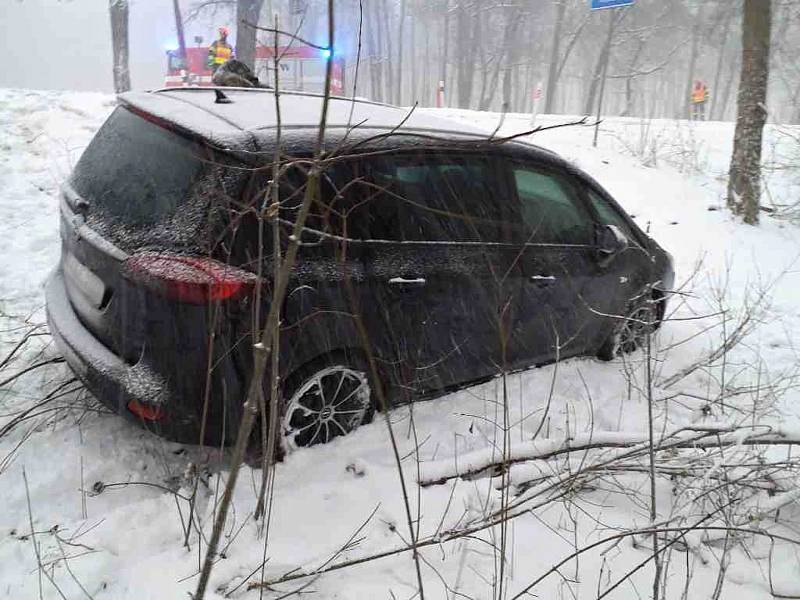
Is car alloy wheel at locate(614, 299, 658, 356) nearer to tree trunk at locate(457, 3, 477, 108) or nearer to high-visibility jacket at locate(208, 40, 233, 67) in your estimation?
high-visibility jacket at locate(208, 40, 233, 67)

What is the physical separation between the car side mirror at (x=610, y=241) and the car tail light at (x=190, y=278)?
245 centimetres

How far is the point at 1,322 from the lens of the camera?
395 centimetres

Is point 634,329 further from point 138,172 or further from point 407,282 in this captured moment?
point 138,172

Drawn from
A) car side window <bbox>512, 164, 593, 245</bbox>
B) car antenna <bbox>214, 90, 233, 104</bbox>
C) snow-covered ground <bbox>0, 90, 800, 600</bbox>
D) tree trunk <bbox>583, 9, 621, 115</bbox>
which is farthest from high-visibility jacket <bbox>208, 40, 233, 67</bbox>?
car side window <bbox>512, 164, 593, 245</bbox>

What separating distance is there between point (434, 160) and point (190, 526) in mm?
2052

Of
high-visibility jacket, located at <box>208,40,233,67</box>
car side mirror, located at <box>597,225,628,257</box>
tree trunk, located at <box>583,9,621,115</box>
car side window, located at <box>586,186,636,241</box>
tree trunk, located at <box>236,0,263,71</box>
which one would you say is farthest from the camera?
high-visibility jacket, located at <box>208,40,233,67</box>

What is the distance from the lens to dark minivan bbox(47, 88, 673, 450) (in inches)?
92.0

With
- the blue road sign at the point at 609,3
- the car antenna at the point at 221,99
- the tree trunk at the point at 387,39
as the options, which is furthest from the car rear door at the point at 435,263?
the tree trunk at the point at 387,39

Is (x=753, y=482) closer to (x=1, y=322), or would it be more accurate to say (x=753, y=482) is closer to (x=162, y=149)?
(x=162, y=149)

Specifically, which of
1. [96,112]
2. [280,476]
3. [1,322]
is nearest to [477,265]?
[280,476]

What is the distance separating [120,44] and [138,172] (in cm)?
1369

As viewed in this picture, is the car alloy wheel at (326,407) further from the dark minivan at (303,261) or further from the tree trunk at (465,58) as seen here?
the tree trunk at (465,58)

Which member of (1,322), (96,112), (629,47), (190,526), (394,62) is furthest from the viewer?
(394,62)

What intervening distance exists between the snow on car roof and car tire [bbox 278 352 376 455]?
1.08 m
